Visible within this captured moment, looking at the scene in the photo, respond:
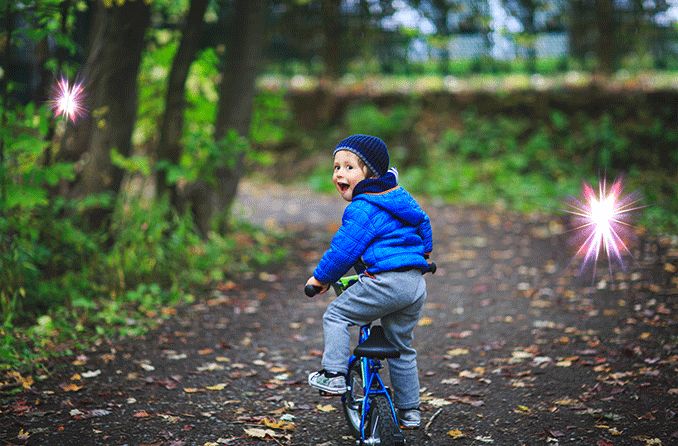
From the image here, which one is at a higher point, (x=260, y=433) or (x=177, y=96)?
(x=177, y=96)

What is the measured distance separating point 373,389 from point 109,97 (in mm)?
4844

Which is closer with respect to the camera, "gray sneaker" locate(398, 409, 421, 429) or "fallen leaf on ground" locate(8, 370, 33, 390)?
"gray sneaker" locate(398, 409, 421, 429)

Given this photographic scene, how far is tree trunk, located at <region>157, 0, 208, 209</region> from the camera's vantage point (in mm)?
7770

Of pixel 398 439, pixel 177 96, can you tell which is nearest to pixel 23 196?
pixel 177 96

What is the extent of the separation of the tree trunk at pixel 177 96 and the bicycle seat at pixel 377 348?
4.91 meters

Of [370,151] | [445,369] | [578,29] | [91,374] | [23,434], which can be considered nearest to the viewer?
[370,151]

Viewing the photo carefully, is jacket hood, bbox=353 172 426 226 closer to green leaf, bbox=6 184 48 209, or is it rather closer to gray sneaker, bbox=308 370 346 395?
gray sneaker, bbox=308 370 346 395

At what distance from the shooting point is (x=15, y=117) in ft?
19.1

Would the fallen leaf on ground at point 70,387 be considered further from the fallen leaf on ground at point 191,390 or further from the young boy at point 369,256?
the young boy at point 369,256

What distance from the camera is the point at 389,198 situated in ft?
12.4

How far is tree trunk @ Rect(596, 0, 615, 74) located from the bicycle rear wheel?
11344 mm

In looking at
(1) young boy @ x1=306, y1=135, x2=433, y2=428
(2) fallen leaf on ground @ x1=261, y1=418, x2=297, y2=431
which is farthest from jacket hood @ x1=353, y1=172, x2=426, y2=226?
(2) fallen leaf on ground @ x1=261, y1=418, x2=297, y2=431

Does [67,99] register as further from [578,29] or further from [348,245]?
[578,29]

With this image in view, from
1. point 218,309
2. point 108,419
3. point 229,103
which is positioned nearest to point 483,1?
point 229,103
